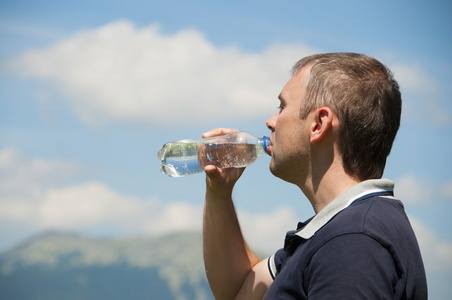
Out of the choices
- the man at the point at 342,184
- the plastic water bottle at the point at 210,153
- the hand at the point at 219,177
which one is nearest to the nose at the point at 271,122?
the man at the point at 342,184

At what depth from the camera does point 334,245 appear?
7.61 ft

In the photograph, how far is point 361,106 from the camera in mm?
2736

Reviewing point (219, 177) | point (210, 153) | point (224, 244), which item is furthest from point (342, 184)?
point (210, 153)

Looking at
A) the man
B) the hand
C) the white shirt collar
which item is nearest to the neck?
the man

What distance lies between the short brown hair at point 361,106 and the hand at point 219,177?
3.03 ft

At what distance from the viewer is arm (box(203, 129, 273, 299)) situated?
365 centimetres

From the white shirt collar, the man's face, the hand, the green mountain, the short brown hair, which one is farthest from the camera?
the green mountain

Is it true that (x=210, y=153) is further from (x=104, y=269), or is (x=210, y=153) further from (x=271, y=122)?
(x=104, y=269)

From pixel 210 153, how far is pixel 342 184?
1.63m

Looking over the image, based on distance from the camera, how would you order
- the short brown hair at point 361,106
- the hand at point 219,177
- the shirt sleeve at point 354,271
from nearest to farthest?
the shirt sleeve at point 354,271 → the short brown hair at point 361,106 → the hand at point 219,177

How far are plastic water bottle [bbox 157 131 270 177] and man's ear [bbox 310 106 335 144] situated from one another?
120 centimetres

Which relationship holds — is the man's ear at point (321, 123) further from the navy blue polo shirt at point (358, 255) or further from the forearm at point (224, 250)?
the forearm at point (224, 250)

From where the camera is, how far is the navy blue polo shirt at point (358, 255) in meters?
2.22

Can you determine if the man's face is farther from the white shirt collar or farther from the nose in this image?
the white shirt collar
